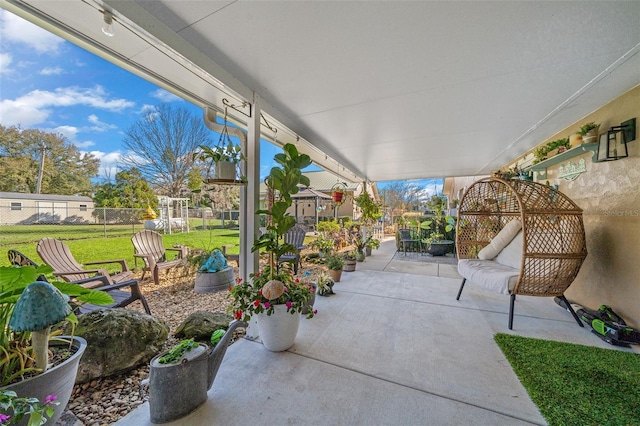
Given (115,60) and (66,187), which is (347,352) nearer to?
(115,60)

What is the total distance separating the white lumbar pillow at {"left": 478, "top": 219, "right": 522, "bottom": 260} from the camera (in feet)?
10.4

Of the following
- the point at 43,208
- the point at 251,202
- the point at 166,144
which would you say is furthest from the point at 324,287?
the point at 166,144

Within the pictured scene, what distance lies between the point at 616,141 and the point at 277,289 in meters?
3.54

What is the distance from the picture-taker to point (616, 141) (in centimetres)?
225

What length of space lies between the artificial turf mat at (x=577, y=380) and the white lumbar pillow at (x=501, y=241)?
1.38 metres

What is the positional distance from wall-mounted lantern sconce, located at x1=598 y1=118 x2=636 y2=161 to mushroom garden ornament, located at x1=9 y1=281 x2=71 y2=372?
170 inches

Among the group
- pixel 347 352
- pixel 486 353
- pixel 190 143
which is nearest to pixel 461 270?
pixel 486 353

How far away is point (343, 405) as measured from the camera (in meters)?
1.39

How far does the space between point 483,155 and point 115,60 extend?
17.8ft

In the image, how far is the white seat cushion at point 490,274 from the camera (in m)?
2.34

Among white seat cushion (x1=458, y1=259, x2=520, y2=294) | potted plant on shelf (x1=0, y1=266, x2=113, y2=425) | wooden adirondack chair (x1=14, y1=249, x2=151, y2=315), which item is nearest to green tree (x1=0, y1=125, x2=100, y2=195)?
wooden adirondack chair (x1=14, y1=249, x2=151, y2=315)

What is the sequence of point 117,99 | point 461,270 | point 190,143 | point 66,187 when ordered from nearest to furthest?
point 461,270 < point 66,187 < point 117,99 < point 190,143

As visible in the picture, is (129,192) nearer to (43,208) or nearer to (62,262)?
(43,208)

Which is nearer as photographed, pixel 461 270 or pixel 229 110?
pixel 229 110
